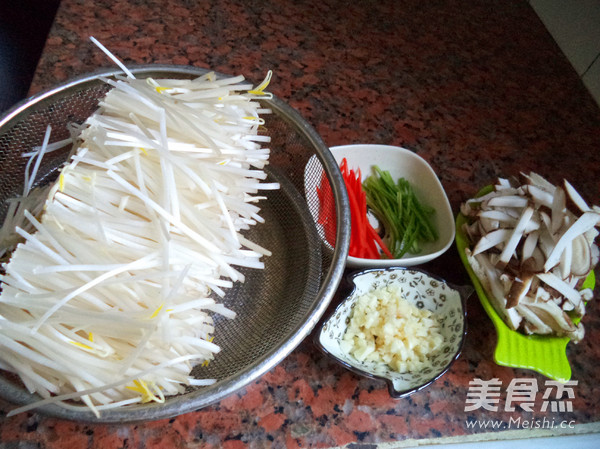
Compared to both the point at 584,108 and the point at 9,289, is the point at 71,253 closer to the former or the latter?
the point at 9,289

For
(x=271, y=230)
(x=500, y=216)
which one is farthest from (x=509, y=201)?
(x=271, y=230)

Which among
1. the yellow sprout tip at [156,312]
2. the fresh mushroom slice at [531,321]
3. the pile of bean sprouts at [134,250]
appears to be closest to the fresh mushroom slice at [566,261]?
the fresh mushroom slice at [531,321]

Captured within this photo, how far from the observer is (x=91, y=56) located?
1.28m

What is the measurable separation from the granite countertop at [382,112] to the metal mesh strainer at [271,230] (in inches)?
3.4

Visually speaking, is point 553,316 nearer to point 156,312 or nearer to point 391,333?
point 391,333

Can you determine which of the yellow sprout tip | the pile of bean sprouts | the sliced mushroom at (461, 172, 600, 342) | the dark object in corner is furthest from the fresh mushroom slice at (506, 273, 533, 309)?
the dark object in corner

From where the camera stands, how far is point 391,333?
2.74 feet

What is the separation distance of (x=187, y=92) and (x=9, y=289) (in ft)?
1.66

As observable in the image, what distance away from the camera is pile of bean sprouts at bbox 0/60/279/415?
0.70 meters

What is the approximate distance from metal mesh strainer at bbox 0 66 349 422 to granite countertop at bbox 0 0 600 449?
0.09 m

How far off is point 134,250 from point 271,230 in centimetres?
34

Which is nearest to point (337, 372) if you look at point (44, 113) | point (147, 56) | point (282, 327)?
point (282, 327)

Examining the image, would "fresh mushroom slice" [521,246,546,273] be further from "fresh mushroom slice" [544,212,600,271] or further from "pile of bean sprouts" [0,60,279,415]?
"pile of bean sprouts" [0,60,279,415]

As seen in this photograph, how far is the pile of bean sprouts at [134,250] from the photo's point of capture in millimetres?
698
